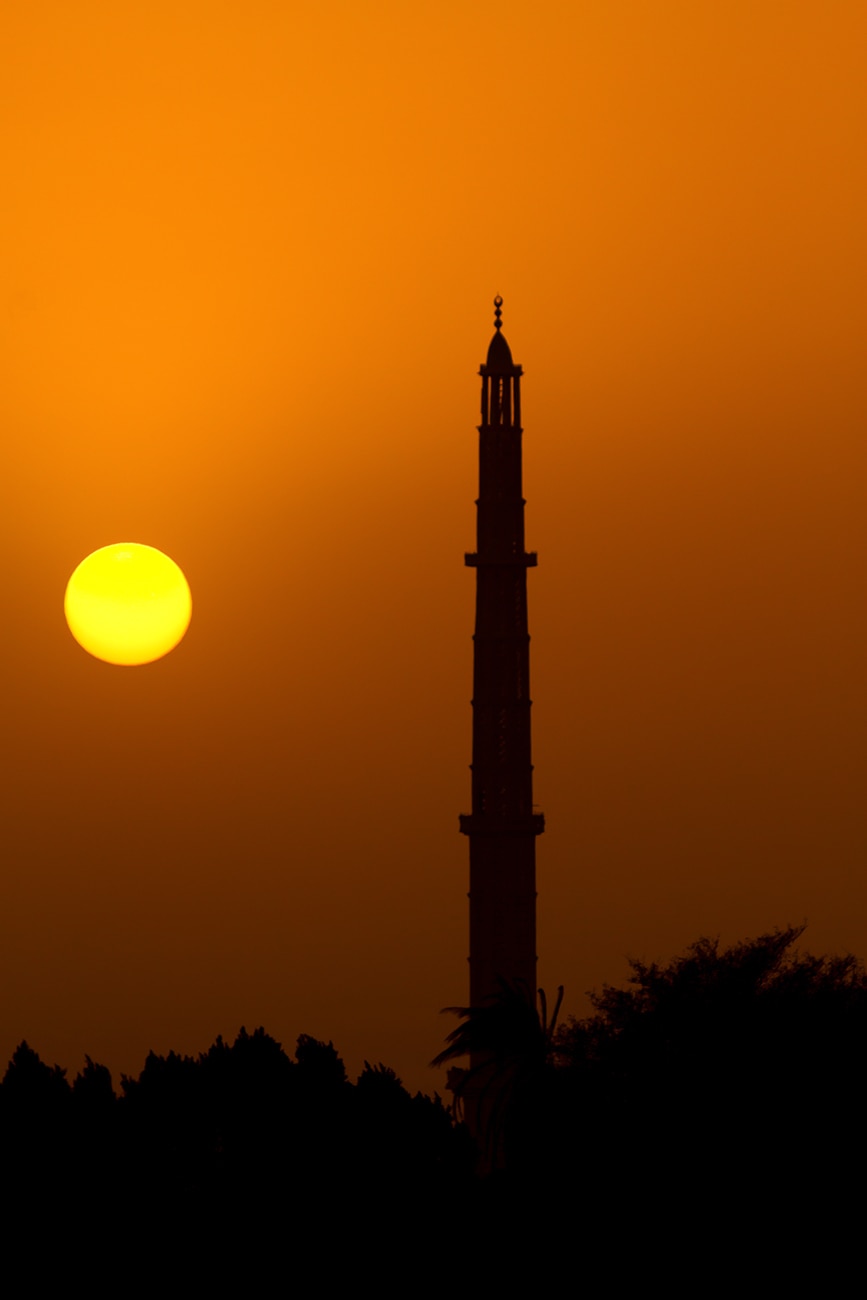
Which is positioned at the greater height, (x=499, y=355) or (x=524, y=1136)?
(x=499, y=355)

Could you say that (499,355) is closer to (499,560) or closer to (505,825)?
(499,560)

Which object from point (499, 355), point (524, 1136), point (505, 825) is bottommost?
point (524, 1136)

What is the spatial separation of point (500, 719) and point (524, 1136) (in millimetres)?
30692

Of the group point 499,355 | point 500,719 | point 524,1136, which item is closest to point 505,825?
point 500,719

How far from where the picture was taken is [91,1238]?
2814 cm

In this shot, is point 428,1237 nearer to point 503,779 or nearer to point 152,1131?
point 152,1131

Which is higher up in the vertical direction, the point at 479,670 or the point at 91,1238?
the point at 479,670

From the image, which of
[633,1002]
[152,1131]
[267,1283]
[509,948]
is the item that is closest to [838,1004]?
[633,1002]

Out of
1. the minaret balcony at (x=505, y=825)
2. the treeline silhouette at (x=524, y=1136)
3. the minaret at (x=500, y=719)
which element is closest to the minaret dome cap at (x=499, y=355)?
the minaret at (x=500, y=719)

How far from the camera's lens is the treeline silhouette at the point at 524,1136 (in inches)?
880

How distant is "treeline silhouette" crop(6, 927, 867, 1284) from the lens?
22.3 metres

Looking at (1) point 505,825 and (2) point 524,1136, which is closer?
(2) point 524,1136

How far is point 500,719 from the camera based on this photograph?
53906 mm

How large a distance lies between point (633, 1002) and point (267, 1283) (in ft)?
26.6
